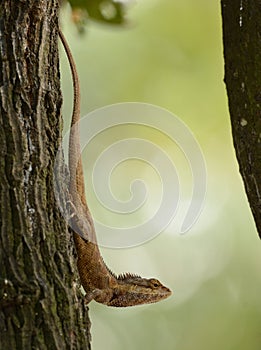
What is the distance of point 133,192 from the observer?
2.50 metres

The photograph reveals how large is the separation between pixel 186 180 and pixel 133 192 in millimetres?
2848

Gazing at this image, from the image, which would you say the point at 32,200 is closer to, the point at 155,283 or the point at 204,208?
the point at 155,283

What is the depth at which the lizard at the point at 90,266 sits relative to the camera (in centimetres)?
219

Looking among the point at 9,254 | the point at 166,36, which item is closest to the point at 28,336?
the point at 9,254

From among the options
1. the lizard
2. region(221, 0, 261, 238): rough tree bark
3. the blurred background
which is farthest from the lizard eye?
the blurred background

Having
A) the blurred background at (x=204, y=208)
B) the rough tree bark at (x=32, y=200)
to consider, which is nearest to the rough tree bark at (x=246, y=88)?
the rough tree bark at (x=32, y=200)

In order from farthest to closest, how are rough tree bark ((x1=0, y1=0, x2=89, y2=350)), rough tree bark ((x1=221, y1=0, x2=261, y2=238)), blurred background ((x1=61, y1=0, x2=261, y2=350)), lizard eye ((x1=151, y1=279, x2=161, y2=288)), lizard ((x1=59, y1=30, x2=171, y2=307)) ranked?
blurred background ((x1=61, y1=0, x2=261, y2=350)) < lizard eye ((x1=151, y1=279, x2=161, y2=288)) < rough tree bark ((x1=221, y1=0, x2=261, y2=238)) < lizard ((x1=59, y1=30, x2=171, y2=307)) < rough tree bark ((x1=0, y1=0, x2=89, y2=350))

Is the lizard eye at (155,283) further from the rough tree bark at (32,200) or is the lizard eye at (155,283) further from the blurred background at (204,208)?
the blurred background at (204,208)

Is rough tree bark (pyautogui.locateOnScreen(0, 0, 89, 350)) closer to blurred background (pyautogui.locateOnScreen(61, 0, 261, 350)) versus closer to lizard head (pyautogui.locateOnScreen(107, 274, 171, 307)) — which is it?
lizard head (pyautogui.locateOnScreen(107, 274, 171, 307))

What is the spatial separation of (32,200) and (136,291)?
75 centimetres

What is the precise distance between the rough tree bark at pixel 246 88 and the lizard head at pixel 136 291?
0.35 m

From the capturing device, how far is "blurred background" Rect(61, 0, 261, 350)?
7102mm

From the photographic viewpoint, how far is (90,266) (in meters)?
2.27

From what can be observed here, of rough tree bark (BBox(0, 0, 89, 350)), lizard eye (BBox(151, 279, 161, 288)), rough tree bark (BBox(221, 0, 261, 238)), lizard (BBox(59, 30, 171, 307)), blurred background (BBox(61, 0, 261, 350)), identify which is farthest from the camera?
blurred background (BBox(61, 0, 261, 350))
